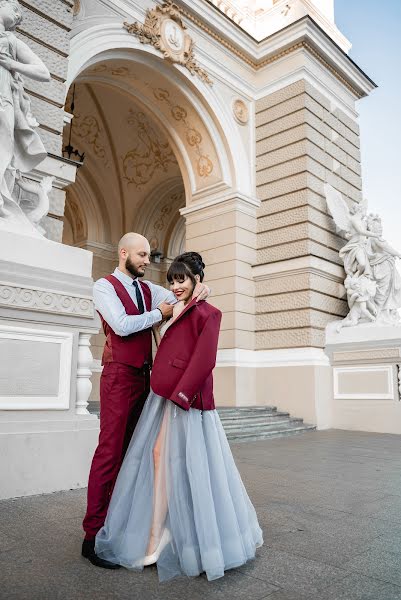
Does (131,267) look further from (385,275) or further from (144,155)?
(144,155)

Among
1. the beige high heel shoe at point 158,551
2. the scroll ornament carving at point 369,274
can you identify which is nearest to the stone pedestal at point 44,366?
the beige high heel shoe at point 158,551

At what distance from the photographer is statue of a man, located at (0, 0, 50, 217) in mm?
3879

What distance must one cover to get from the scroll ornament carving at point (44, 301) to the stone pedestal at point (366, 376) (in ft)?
18.9

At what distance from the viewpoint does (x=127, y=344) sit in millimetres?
2262

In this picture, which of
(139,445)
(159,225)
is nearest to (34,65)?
(139,445)

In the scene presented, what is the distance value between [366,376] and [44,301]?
628 cm

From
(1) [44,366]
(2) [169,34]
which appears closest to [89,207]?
(2) [169,34]

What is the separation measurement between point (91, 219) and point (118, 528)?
38.2 feet

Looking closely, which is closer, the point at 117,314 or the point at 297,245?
the point at 117,314

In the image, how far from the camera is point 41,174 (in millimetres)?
5523

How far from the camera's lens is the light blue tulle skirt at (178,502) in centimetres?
193

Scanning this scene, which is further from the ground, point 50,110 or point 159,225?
point 159,225

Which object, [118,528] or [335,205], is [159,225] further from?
[118,528]

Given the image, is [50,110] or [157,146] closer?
→ [50,110]
